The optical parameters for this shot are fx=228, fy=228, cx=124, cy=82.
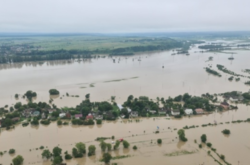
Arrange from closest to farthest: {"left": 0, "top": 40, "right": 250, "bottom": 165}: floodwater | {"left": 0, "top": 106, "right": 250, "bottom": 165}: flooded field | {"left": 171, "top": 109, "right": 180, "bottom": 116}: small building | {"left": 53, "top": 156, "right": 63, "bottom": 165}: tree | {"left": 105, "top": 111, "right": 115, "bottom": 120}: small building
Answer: {"left": 53, "top": 156, "right": 63, "bottom": 165}: tree → {"left": 0, "top": 106, "right": 250, "bottom": 165}: flooded field → {"left": 0, "top": 40, "right": 250, "bottom": 165}: floodwater → {"left": 105, "top": 111, "right": 115, "bottom": 120}: small building → {"left": 171, "top": 109, "right": 180, "bottom": 116}: small building

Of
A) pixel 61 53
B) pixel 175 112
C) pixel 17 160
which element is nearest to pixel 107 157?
pixel 17 160

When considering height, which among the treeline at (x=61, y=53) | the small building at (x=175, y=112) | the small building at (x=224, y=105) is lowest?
the small building at (x=175, y=112)

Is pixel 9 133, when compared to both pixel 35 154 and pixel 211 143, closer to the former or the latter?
pixel 35 154

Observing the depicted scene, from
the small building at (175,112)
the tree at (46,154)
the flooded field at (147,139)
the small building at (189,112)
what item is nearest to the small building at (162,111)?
the small building at (175,112)

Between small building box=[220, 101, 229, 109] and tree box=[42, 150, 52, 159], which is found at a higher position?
small building box=[220, 101, 229, 109]

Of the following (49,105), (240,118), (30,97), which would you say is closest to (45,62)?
(30,97)

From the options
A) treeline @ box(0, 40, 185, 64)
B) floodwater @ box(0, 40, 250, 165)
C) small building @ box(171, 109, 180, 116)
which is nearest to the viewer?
floodwater @ box(0, 40, 250, 165)

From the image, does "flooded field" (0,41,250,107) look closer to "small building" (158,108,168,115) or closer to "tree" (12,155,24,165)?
"small building" (158,108,168,115)

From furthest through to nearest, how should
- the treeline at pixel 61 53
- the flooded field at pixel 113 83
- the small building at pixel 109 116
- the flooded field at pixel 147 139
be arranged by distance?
the treeline at pixel 61 53 < the flooded field at pixel 113 83 < the small building at pixel 109 116 < the flooded field at pixel 147 139

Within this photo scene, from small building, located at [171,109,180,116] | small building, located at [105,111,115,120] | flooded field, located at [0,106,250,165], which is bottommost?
flooded field, located at [0,106,250,165]

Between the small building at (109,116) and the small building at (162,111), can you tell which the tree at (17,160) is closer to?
the small building at (109,116)

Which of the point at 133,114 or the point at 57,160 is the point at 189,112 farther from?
the point at 57,160

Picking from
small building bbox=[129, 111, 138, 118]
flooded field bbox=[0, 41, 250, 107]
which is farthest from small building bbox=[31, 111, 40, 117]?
small building bbox=[129, 111, 138, 118]
